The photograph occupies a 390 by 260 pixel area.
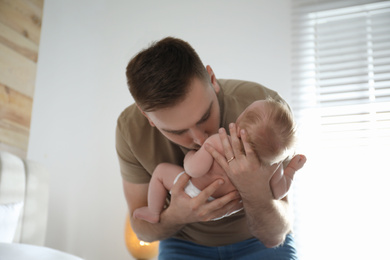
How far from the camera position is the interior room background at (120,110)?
263cm

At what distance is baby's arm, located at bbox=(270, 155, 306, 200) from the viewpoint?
1347mm

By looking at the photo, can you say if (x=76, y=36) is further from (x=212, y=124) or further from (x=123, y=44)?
(x=212, y=124)

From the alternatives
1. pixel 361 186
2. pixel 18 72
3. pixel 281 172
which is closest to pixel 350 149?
pixel 361 186

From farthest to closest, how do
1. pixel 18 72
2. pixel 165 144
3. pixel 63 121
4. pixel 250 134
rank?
pixel 63 121
pixel 18 72
pixel 165 144
pixel 250 134

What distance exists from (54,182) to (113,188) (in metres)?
0.51

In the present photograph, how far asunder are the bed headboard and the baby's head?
1559 mm

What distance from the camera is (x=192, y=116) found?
121 centimetres

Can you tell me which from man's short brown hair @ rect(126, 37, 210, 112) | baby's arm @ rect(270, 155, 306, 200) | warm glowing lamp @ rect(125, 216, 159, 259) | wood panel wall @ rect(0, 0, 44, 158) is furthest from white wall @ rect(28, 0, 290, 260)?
man's short brown hair @ rect(126, 37, 210, 112)

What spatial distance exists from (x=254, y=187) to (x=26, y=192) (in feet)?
5.50

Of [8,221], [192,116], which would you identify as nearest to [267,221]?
[192,116]

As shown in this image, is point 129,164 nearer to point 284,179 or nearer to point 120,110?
point 284,179

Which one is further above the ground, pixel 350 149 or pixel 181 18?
pixel 181 18

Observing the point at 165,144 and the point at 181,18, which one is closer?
the point at 165,144

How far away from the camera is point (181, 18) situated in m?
3.23
